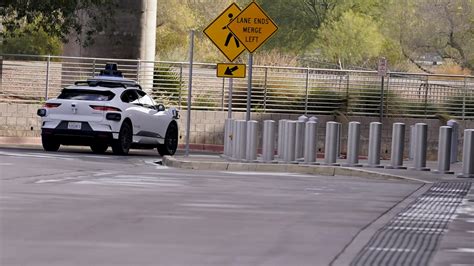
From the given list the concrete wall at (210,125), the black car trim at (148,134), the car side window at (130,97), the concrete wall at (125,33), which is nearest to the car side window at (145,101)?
the car side window at (130,97)

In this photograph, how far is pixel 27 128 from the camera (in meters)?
38.9

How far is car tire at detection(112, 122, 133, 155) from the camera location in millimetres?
29406

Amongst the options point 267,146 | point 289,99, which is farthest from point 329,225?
point 289,99

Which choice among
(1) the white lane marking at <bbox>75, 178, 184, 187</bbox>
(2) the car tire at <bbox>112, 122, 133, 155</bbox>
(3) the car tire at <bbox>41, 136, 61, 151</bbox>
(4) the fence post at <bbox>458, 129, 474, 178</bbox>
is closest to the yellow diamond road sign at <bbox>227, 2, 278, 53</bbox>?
(2) the car tire at <bbox>112, 122, 133, 155</bbox>

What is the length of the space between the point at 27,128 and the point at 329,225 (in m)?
25.0

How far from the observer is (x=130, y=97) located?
30.1 meters

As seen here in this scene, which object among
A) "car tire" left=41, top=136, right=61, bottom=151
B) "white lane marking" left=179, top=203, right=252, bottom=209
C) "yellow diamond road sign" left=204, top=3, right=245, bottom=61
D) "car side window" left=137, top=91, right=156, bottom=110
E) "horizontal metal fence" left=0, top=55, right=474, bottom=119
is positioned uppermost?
"yellow diamond road sign" left=204, top=3, right=245, bottom=61

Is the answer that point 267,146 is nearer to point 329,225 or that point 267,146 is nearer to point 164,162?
point 164,162

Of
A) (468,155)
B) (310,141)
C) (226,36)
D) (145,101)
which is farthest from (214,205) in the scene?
(145,101)

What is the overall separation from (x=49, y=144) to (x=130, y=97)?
6.69ft

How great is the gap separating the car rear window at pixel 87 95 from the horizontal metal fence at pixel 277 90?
37.3ft

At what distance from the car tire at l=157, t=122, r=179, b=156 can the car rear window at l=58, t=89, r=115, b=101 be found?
2.25 m

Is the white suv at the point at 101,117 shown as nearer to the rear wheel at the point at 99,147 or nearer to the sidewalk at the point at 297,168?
the rear wheel at the point at 99,147

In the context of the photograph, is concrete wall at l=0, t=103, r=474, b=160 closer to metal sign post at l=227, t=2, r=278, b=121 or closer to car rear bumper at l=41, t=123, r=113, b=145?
car rear bumper at l=41, t=123, r=113, b=145
